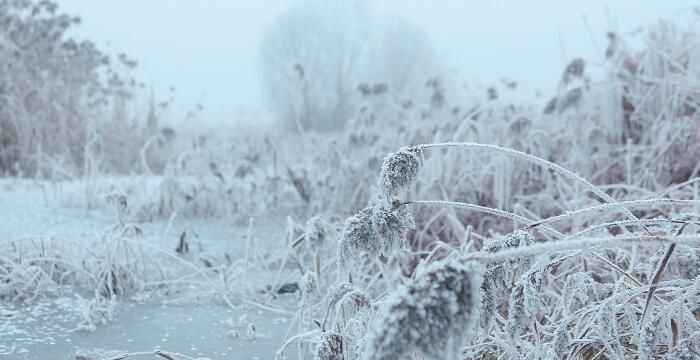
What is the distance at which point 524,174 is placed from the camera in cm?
304

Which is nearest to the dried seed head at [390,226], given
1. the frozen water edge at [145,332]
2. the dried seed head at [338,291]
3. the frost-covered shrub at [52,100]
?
the dried seed head at [338,291]

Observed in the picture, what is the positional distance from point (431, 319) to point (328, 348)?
1.50 feet

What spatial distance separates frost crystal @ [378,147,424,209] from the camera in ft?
2.96

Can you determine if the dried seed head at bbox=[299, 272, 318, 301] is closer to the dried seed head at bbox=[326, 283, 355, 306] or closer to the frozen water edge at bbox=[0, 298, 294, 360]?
the dried seed head at bbox=[326, 283, 355, 306]

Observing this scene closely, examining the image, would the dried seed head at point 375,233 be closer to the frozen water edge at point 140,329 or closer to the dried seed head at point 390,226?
the dried seed head at point 390,226

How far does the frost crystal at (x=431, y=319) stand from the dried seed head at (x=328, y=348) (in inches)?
16.9

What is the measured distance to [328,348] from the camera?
1.03 m

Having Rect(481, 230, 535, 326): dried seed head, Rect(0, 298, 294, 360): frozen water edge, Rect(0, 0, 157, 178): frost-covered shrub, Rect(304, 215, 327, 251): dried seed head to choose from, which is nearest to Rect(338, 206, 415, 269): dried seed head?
Rect(481, 230, 535, 326): dried seed head

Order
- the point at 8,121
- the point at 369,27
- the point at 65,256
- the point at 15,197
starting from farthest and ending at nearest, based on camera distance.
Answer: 1. the point at 369,27
2. the point at 8,121
3. the point at 15,197
4. the point at 65,256

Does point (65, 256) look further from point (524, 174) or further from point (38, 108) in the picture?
point (38, 108)

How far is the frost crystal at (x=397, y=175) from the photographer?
0.90 metres

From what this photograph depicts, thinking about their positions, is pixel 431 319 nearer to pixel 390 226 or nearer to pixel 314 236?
pixel 390 226

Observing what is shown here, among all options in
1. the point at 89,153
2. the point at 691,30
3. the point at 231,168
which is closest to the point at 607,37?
the point at 691,30

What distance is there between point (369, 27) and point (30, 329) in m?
12.8
